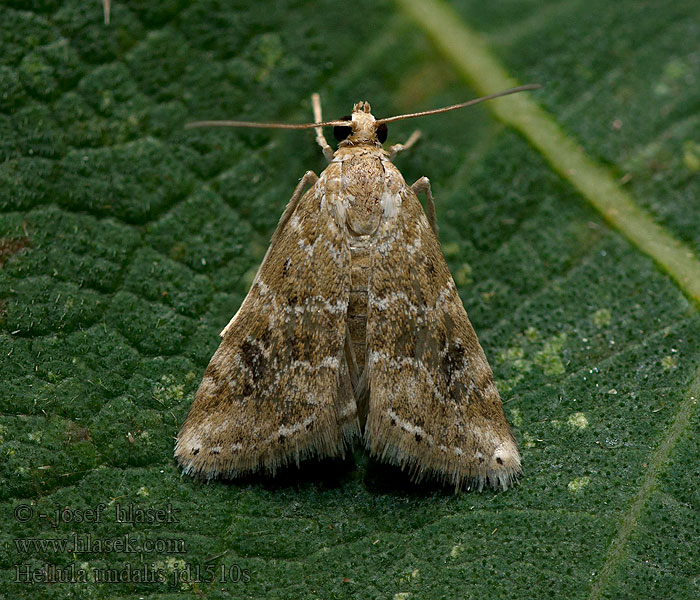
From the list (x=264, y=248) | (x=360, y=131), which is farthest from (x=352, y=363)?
(x=360, y=131)

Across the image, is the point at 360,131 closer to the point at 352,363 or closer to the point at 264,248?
the point at 264,248

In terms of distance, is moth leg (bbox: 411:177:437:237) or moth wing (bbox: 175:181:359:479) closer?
moth wing (bbox: 175:181:359:479)

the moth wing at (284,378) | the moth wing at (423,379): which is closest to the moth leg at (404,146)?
the moth wing at (423,379)

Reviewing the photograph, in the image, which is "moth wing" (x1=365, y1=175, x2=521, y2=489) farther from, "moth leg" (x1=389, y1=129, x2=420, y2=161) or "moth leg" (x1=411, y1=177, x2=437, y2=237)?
"moth leg" (x1=389, y1=129, x2=420, y2=161)

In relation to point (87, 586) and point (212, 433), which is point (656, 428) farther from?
point (87, 586)

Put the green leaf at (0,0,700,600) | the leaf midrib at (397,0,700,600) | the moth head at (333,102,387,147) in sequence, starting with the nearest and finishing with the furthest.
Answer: the green leaf at (0,0,700,600), the moth head at (333,102,387,147), the leaf midrib at (397,0,700,600)

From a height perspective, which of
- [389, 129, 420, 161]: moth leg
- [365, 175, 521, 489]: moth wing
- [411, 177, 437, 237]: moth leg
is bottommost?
[365, 175, 521, 489]: moth wing

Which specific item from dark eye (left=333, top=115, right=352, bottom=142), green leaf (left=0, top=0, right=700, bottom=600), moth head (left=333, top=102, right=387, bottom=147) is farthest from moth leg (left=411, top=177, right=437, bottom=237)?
dark eye (left=333, top=115, right=352, bottom=142)
